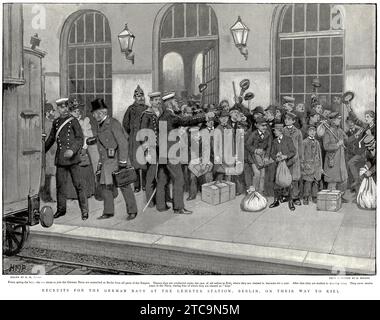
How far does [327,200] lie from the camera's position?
4.81 m

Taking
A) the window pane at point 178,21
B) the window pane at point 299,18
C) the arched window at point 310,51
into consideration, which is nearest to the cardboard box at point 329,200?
the arched window at point 310,51

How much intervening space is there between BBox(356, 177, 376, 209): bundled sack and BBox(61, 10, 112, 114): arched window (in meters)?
2.51

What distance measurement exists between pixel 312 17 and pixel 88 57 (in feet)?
7.17

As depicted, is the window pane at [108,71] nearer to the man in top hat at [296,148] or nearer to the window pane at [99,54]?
the window pane at [99,54]

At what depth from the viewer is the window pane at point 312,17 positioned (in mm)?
4680

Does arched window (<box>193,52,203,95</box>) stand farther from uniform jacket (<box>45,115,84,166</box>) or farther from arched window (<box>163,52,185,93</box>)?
uniform jacket (<box>45,115,84,166</box>)

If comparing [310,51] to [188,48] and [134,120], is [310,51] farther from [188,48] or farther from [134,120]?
[134,120]

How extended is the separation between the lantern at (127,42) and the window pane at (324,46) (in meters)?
1.79

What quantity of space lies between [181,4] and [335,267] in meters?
2.75

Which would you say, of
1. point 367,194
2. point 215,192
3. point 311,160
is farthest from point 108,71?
point 367,194

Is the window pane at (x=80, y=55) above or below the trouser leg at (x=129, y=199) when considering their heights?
above

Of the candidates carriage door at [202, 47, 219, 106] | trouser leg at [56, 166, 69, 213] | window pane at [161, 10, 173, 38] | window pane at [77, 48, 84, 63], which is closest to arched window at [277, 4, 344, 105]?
carriage door at [202, 47, 219, 106]

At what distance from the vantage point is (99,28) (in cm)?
494
